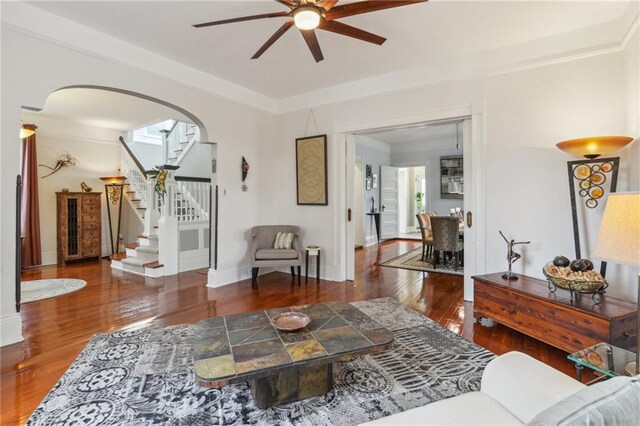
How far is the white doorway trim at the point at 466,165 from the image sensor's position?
3.59 m

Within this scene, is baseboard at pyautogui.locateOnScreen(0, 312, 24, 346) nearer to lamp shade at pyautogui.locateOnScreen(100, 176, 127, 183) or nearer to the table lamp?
the table lamp

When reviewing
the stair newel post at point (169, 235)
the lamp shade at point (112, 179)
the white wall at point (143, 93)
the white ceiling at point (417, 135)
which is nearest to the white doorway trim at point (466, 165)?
the white wall at point (143, 93)

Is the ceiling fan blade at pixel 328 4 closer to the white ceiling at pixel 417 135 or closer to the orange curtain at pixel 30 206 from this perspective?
the white ceiling at pixel 417 135

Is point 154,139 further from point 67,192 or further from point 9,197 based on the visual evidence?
point 9,197

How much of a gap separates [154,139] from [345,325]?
785 cm

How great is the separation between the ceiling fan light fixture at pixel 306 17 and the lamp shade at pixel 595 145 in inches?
95.0

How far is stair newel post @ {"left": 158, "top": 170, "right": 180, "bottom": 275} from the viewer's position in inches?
199

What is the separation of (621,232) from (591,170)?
2.06 m

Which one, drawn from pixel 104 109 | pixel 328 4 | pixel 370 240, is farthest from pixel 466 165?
pixel 104 109

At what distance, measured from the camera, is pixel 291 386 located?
1.80m

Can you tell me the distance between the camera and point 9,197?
2.60 m

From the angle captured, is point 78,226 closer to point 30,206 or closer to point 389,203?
point 30,206

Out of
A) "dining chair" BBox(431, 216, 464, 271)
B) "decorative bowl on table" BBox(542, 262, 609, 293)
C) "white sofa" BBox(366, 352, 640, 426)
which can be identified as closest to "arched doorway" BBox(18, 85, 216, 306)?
"dining chair" BBox(431, 216, 464, 271)

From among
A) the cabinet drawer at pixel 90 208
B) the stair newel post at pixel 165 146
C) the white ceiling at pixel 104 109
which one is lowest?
the cabinet drawer at pixel 90 208
